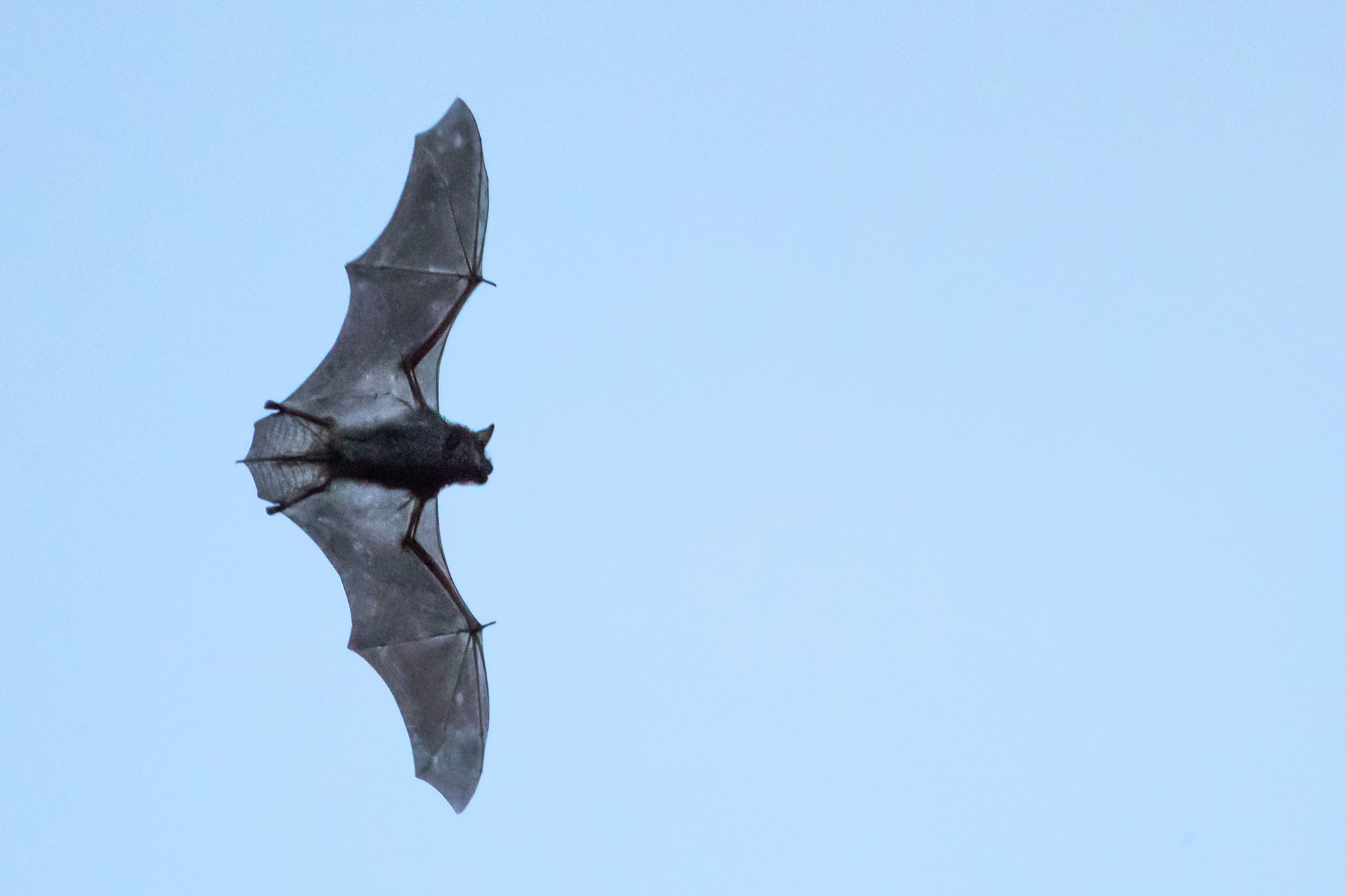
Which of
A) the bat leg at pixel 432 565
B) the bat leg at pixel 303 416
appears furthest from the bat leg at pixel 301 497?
the bat leg at pixel 432 565

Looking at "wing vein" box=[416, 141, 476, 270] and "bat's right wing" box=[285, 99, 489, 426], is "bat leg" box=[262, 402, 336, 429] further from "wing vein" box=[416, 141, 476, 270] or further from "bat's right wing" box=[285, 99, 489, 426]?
"wing vein" box=[416, 141, 476, 270]

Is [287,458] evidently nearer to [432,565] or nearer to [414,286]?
[432,565]

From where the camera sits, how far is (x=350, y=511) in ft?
34.4

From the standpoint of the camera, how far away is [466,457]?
1021 centimetres

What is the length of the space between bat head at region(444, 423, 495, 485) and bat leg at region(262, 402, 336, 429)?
0.98 m

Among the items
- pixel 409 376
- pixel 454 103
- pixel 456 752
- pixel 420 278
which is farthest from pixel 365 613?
pixel 454 103

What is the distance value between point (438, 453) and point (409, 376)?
84 cm

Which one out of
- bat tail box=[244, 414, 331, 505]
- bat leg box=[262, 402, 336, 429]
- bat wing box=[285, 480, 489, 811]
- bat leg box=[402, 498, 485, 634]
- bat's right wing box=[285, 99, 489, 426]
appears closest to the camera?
bat leg box=[262, 402, 336, 429]

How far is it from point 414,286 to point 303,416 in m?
1.48

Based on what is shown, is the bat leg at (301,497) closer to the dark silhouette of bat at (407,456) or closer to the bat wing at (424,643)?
the dark silhouette of bat at (407,456)

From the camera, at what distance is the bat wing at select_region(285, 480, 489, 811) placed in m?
10.8

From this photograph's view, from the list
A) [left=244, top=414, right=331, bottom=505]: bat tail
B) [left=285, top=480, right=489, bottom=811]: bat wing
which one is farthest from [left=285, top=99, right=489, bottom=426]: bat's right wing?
[left=285, top=480, right=489, bottom=811]: bat wing

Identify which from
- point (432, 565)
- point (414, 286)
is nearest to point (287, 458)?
point (432, 565)

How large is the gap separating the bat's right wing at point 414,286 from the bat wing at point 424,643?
1.14 metres
